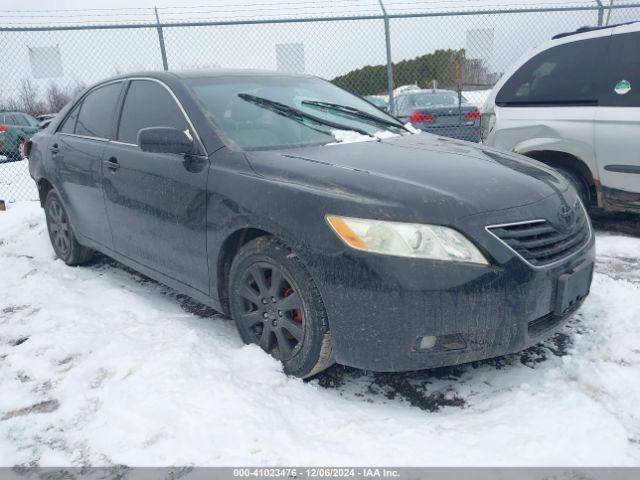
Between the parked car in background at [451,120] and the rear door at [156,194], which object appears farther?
the parked car in background at [451,120]

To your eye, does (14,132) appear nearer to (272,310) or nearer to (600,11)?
(600,11)

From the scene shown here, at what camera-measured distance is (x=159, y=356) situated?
282cm

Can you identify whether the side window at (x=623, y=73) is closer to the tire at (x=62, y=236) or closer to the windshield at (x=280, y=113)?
the windshield at (x=280, y=113)

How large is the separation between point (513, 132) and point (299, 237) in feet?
11.4

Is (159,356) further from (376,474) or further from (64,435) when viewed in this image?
(376,474)

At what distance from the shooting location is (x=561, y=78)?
16.3 feet

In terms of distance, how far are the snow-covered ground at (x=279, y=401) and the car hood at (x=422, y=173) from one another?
2.91 ft

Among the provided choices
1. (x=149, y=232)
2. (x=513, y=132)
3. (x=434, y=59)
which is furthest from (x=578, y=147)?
(x=434, y=59)

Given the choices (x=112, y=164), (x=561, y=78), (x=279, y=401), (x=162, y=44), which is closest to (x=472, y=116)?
(x=561, y=78)

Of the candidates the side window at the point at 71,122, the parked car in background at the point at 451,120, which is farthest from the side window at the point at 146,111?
the parked car in background at the point at 451,120

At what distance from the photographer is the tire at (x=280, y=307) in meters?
2.49

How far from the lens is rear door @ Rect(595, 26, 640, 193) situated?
4551 mm

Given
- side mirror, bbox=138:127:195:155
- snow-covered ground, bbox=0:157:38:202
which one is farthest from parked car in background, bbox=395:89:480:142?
side mirror, bbox=138:127:195:155

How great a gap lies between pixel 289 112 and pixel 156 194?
3.12 feet
